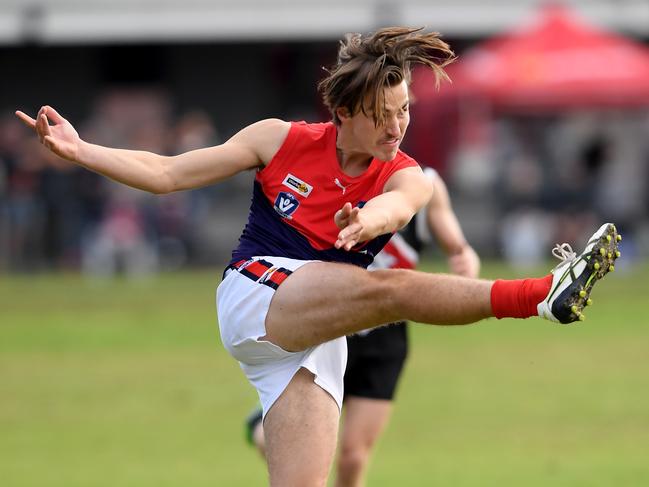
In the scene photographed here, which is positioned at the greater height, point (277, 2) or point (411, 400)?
point (277, 2)

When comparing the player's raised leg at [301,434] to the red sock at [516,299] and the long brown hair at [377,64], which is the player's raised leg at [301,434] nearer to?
the red sock at [516,299]

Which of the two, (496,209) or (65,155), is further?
(496,209)

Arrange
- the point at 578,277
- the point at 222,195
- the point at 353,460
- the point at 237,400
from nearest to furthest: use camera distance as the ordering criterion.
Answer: the point at 578,277, the point at 353,460, the point at 237,400, the point at 222,195

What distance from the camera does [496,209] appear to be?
83.4 ft

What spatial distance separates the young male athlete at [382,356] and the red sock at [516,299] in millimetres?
2099

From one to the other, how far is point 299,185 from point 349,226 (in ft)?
2.11

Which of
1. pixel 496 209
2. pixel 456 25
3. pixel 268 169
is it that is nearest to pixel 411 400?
pixel 268 169

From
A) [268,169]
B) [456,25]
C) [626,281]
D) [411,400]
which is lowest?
[626,281]

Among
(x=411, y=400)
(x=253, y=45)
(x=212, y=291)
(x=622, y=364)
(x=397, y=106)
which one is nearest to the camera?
(x=397, y=106)

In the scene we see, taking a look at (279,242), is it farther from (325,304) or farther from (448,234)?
(448,234)

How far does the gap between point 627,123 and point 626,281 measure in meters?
6.28

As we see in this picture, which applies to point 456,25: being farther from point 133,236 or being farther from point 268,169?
point 268,169

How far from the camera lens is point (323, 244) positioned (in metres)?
6.23

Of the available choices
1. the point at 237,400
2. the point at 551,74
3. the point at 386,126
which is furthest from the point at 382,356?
the point at 551,74
